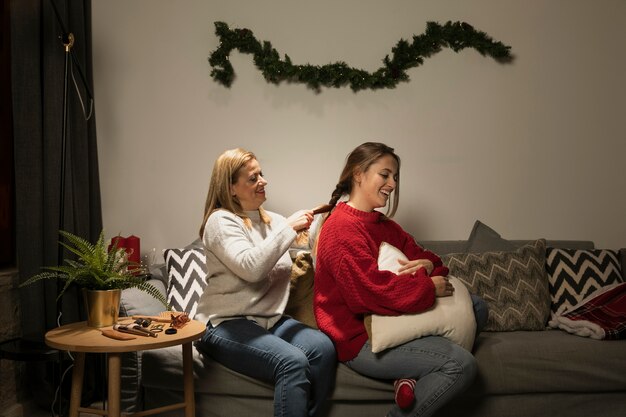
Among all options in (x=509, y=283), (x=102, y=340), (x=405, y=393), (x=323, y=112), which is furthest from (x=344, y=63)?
(x=102, y=340)

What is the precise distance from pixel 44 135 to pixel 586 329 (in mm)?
2396

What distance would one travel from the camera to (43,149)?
2.68 metres

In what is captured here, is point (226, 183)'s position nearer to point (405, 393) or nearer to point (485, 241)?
point (405, 393)

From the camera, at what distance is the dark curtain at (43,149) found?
2.57 m

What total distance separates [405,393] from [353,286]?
1.29 ft

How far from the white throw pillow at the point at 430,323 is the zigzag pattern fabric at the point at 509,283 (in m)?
0.44

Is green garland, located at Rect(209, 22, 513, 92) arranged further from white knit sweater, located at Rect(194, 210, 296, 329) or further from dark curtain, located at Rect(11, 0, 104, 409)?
white knit sweater, located at Rect(194, 210, 296, 329)

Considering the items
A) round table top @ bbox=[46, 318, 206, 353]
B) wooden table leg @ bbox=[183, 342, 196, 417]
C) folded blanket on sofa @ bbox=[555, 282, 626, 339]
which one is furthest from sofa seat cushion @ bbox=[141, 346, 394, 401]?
folded blanket on sofa @ bbox=[555, 282, 626, 339]

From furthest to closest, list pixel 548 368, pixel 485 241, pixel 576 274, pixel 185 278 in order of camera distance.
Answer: pixel 485 241 < pixel 576 274 < pixel 185 278 < pixel 548 368

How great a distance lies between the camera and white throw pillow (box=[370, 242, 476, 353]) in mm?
2104

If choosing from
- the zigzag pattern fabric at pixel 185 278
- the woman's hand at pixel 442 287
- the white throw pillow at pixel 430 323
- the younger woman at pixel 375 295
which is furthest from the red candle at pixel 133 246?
the woman's hand at pixel 442 287

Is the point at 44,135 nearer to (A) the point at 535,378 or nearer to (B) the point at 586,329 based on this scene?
(A) the point at 535,378

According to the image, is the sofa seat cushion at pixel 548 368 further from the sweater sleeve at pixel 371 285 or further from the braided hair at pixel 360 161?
the braided hair at pixel 360 161

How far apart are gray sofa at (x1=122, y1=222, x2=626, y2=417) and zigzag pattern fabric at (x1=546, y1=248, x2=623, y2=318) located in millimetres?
376
